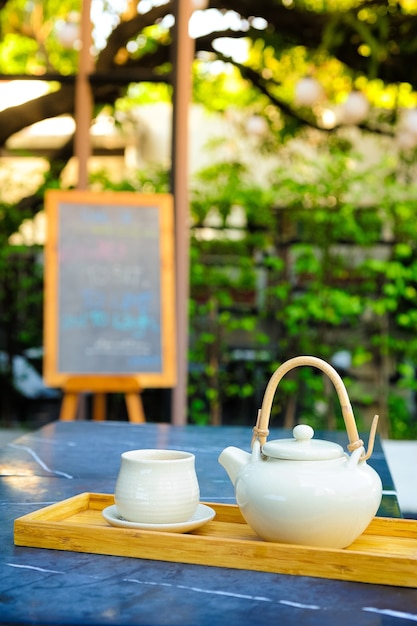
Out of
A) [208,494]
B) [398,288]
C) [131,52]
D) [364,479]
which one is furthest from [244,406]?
[364,479]

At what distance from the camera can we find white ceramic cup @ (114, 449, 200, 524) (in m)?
0.99

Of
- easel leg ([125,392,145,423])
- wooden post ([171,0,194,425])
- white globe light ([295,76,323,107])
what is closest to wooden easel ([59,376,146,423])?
easel leg ([125,392,145,423])

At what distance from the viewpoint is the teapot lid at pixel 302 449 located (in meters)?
0.94

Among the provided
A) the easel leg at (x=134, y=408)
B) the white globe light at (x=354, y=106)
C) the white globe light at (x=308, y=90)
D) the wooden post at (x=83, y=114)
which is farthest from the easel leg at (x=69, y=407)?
the white globe light at (x=354, y=106)

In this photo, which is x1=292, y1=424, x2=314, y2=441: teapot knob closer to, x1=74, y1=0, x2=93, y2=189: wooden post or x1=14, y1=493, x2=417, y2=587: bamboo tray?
x1=14, y1=493, x2=417, y2=587: bamboo tray

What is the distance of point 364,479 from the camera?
95cm

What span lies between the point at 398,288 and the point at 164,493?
13.6 feet

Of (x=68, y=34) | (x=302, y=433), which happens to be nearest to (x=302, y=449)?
(x=302, y=433)

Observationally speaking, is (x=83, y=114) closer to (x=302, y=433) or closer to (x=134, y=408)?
(x=134, y=408)

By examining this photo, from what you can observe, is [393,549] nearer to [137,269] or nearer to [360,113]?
[137,269]

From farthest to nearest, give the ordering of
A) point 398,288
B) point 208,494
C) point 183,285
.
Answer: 1. point 398,288
2. point 183,285
3. point 208,494

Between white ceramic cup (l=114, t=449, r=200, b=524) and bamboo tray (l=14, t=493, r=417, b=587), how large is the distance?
33 mm

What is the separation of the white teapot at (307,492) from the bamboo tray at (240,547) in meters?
0.03

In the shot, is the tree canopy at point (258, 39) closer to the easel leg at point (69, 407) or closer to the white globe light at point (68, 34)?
the white globe light at point (68, 34)
